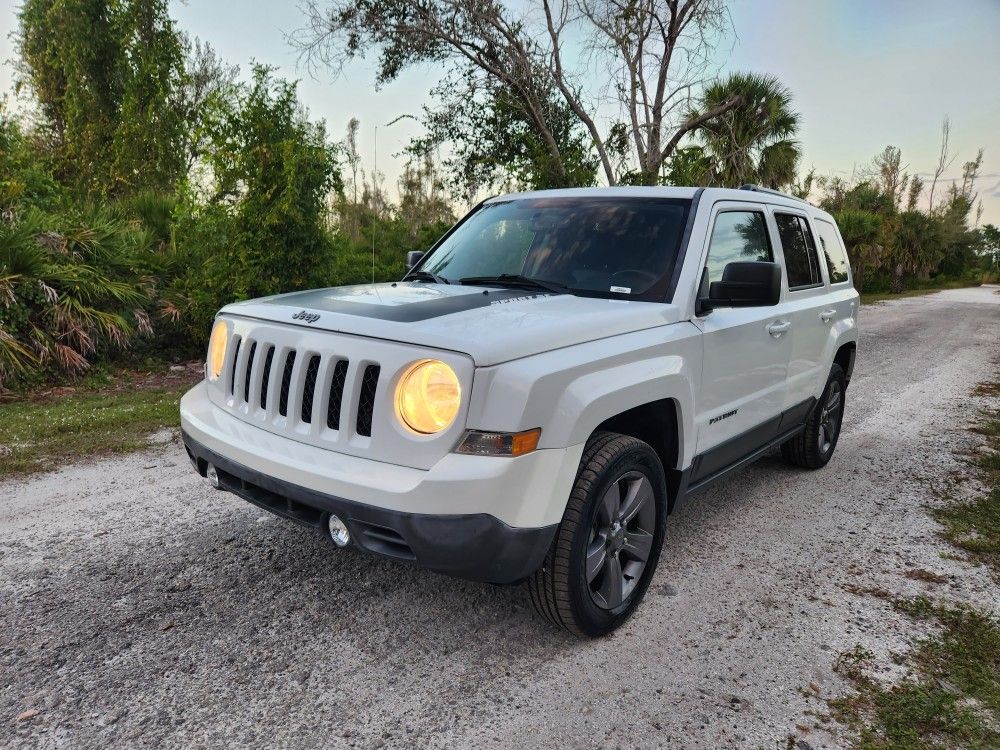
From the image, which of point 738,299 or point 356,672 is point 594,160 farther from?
point 356,672

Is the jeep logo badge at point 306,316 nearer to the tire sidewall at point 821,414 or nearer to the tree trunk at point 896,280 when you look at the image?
the tire sidewall at point 821,414

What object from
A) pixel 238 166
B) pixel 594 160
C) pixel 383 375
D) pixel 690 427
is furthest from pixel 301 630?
pixel 594 160

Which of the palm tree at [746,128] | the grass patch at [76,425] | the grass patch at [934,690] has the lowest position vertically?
the grass patch at [76,425]

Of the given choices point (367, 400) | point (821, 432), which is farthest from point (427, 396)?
point (821, 432)

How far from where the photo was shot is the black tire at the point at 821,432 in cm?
508

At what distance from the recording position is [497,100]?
16781 mm

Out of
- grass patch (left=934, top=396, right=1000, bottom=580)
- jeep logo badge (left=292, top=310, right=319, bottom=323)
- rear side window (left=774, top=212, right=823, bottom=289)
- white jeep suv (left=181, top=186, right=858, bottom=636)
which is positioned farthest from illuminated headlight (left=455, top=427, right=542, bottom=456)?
grass patch (left=934, top=396, right=1000, bottom=580)

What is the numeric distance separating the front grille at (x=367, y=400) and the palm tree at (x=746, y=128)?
1469 centimetres

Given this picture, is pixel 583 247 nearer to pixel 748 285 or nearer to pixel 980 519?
pixel 748 285

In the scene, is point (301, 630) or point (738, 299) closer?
point (301, 630)

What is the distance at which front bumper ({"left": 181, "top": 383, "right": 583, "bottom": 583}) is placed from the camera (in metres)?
2.36

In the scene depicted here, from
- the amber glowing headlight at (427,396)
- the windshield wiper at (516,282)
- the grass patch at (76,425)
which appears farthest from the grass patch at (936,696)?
the grass patch at (76,425)

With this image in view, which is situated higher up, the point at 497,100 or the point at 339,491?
the point at 497,100

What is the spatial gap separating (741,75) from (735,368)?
16.4 metres
